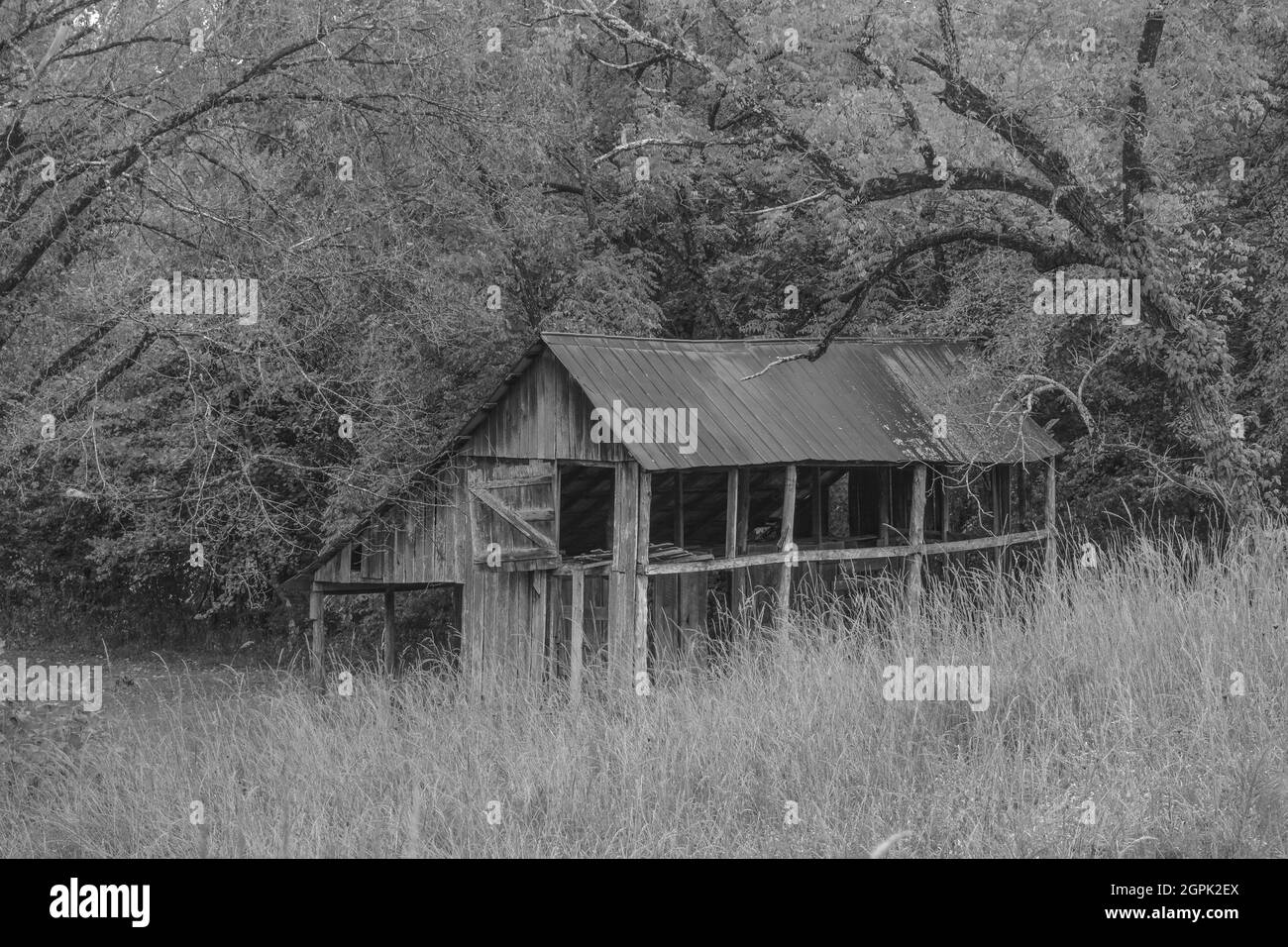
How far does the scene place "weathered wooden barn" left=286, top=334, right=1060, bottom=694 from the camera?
14828 mm

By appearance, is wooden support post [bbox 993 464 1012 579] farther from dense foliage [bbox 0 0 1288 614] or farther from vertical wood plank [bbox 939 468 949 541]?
dense foliage [bbox 0 0 1288 614]

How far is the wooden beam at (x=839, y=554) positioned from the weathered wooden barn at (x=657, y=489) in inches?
1.5

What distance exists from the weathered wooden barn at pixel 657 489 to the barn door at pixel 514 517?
0.03 meters

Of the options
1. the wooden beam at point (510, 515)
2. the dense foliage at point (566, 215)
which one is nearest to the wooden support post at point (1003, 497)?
the dense foliage at point (566, 215)

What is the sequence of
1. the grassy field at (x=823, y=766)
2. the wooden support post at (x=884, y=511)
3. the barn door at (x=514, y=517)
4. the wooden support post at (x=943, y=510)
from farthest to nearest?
1. the wooden support post at (x=943, y=510)
2. the wooden support post at (x=884, y=511)
3. the barn door at (x=514, y=517)
4. the grassy field at (x=823, y=766)

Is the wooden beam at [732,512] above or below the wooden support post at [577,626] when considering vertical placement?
above

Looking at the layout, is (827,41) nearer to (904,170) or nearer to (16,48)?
(904,170)

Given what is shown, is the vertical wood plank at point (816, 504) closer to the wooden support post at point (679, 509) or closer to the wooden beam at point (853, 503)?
the wooden beam at point (853, 503)

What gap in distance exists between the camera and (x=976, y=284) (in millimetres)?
21078

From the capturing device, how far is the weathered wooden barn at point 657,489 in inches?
584

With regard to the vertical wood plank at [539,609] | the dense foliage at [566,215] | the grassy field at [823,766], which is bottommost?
the grassy field at [823,766]

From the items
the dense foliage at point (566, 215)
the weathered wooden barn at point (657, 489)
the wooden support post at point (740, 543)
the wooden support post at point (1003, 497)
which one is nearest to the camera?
the dense foliage at point (566, 215)

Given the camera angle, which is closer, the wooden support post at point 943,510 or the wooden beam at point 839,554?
the wooden beam at point 839,554

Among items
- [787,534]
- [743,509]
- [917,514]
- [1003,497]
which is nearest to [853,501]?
[1003,497]
